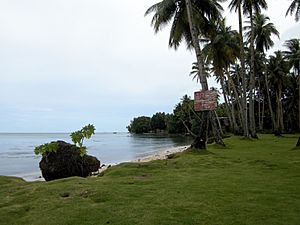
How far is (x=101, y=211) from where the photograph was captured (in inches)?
205

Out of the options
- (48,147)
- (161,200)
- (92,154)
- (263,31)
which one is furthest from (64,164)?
(263,31)

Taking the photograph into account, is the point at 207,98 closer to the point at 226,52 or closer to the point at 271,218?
the point at 271,218

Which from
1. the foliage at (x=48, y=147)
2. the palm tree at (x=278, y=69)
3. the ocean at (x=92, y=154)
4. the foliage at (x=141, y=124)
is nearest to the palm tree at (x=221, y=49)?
the ocean at (x=92, y=154)

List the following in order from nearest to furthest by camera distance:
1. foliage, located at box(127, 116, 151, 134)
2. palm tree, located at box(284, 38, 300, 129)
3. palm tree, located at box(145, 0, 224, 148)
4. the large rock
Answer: the large rock → palm tree, located at box(145, 0, 224, 148) → palm tree, located at box(284, 38, 300, 129) → foliage, located at box(127, 116, 151, 134)

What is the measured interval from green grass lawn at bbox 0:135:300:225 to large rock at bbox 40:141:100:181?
13.5ft

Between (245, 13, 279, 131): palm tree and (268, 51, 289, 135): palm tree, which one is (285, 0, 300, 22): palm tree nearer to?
(245, 13, 279, 131): palm tree

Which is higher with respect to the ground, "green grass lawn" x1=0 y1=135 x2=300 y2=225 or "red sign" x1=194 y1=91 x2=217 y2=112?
"red sign" x1=194 y1=91 x2=217 y2=112

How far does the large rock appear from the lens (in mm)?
13117

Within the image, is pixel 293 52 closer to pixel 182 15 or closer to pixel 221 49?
pixel 221 49

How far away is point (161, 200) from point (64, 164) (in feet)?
26.9

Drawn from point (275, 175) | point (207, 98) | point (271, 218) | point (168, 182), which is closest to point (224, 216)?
point (271, 218)

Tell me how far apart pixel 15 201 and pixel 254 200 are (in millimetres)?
4446

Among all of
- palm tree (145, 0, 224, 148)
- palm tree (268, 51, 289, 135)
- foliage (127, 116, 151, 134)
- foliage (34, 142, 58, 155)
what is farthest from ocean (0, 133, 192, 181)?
foliage (127, 116, 151, 134)

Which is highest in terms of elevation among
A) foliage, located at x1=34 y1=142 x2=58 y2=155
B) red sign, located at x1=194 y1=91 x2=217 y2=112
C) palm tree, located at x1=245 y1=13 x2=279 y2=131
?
palm tree, located at x1=245 y1=13 x2=279 y2=131
